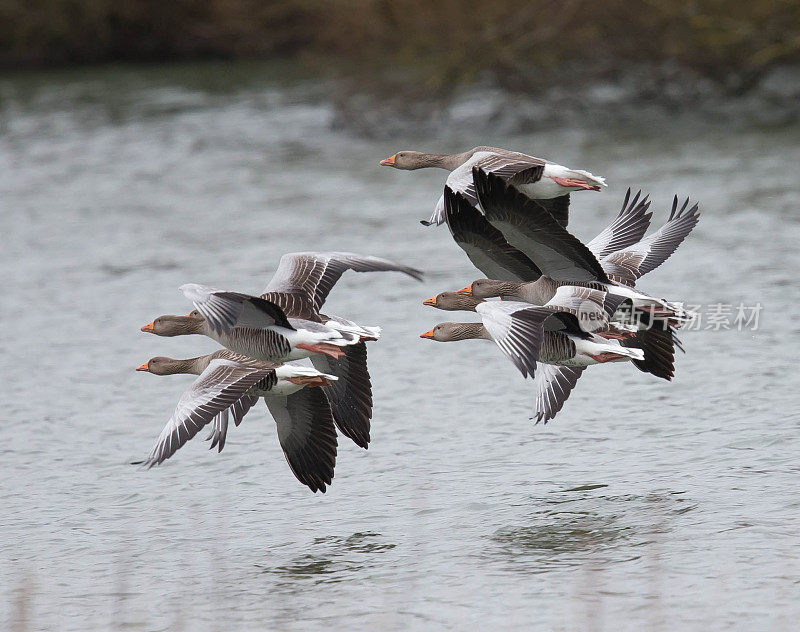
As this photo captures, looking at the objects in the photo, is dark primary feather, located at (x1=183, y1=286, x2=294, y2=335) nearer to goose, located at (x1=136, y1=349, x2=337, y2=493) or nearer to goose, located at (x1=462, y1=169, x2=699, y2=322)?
goose, located at (x1=136, y1=349, x2=337, y2=493)

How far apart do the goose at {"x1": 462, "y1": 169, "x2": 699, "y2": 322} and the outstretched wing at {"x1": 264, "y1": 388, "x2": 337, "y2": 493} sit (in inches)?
64.4

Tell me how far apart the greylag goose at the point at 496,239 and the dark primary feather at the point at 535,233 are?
0.53 ft

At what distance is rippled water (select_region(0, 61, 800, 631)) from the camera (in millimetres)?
9320

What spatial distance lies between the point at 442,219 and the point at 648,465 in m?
2.93

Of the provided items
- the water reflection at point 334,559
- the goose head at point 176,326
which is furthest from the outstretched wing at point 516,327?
the goose head at point 176,326

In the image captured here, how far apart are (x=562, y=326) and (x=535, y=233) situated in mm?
731

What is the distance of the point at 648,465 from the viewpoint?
38.4ft

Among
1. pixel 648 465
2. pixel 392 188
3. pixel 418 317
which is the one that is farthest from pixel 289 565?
pixel 392 188

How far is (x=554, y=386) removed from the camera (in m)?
11.7

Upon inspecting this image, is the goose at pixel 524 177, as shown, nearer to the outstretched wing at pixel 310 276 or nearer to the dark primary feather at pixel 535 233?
the dark primary feather at pixel 535 233

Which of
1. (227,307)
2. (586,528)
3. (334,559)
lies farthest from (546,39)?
(334,559)

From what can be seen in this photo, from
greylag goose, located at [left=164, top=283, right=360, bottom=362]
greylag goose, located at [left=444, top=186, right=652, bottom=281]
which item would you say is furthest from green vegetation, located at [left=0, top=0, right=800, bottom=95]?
greylag goose, located at [left=164, top=283, right=360, bottom=362]

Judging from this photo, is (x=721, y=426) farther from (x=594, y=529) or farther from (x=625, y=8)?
(x=625, y=8)

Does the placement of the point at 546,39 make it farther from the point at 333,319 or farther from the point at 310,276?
the point at 333,319
